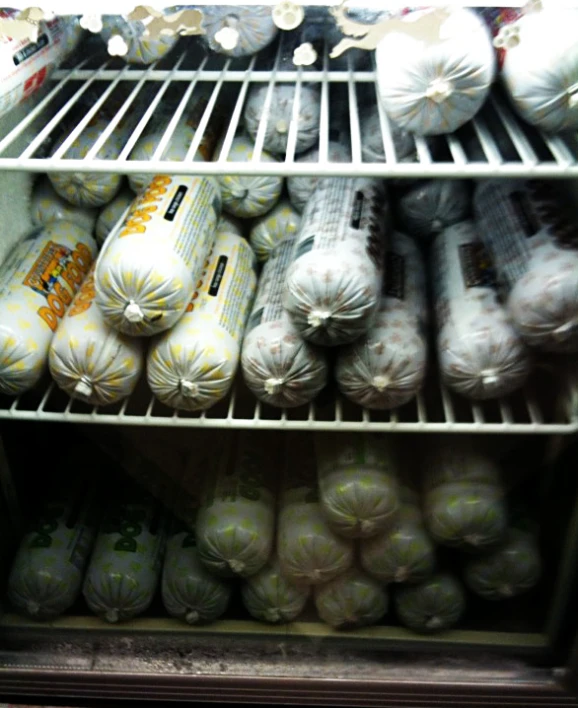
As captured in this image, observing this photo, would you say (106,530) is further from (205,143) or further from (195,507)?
(205,143)

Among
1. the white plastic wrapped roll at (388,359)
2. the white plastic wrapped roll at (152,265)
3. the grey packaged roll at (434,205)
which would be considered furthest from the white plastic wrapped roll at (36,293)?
the grey packaged roll at (434,205)

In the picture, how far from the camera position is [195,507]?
4.47 ft

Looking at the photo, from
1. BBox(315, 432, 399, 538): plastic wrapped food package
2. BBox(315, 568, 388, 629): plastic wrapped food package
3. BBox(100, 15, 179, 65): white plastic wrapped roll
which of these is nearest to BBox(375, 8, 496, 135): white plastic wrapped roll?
BBox(100, 15, 179, 65): white plastic wrapped roll

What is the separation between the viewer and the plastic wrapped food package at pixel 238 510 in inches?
50.8

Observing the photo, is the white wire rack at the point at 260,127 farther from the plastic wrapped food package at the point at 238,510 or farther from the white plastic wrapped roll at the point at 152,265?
the plastic wrapped food package at the point at 238,510

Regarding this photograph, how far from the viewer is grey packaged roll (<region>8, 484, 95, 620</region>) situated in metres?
1.34

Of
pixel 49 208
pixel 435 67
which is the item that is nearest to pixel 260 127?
pixel 435 67

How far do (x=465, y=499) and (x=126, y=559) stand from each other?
65cm

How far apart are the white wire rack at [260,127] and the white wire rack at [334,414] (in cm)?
37

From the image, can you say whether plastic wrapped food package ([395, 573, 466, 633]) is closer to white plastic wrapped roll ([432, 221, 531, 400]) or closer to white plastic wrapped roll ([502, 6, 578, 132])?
white plastic wrapped roll ([432, 221, 531, 400])

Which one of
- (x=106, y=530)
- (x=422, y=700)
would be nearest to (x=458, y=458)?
(x=422, y=700)

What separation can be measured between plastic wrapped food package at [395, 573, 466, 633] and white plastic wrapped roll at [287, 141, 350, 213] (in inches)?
30.2

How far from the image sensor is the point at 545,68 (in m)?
0.94

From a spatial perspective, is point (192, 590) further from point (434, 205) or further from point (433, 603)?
point (434, 205)
